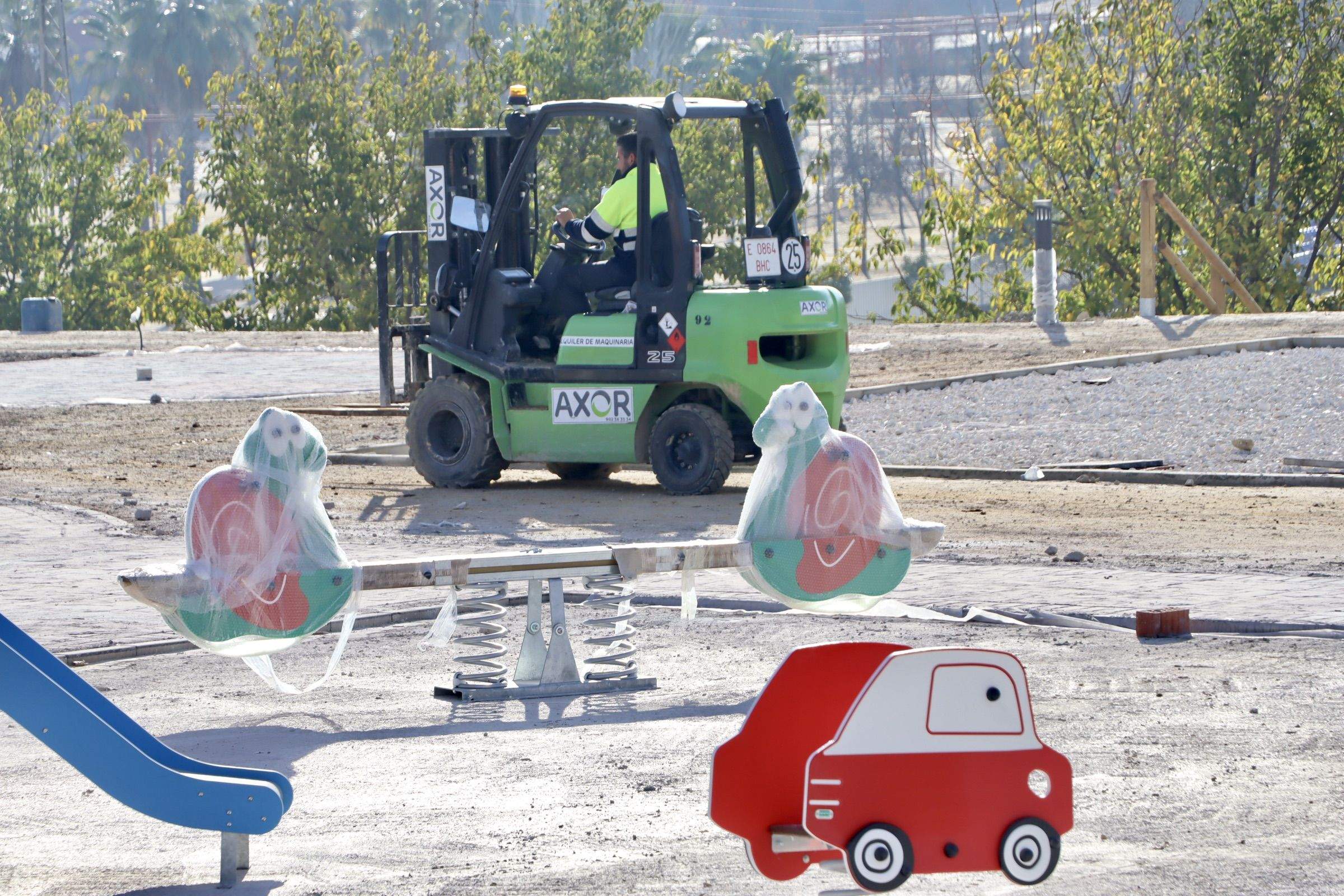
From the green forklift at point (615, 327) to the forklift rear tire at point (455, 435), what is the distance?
13 mm

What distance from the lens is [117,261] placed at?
39969mm

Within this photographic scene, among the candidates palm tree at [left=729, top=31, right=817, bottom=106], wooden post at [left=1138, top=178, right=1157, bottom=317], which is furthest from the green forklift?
palm tree at [left=729, top=31, right=817, bottom=106]

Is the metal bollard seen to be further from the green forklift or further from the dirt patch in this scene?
the green forklift

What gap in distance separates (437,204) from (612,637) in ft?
21.4

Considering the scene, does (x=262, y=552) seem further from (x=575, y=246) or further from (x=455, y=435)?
(x=455, y=435)

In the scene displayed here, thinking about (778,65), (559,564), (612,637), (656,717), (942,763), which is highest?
(778,65)

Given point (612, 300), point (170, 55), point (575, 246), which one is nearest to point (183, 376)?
point (575, 246)

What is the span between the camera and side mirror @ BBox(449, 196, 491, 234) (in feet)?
44.2

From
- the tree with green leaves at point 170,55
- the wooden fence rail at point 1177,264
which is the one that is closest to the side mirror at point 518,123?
the wooden fence rail at point 1177,264

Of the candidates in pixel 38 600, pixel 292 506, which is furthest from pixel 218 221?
pixel 292 506

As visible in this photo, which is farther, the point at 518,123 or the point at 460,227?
the point at 460,227

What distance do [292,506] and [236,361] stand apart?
63.2 ft

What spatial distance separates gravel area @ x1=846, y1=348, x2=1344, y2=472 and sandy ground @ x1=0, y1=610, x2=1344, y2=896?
6262 millimetres

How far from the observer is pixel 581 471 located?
578 inches
